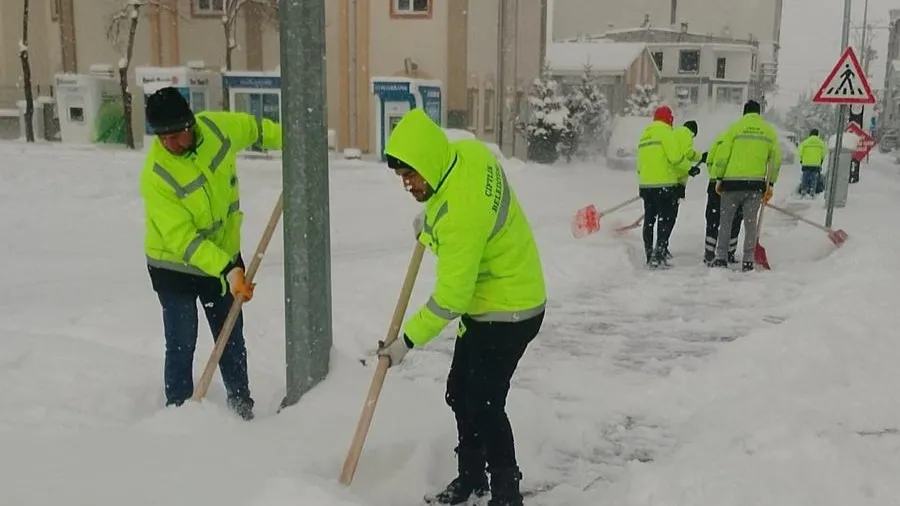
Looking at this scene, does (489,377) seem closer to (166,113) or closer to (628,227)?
(166,113)

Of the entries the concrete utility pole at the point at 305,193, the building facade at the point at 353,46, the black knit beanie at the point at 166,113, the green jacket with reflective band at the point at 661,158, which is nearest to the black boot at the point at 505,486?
the concrete utility pole at the point at 305,193

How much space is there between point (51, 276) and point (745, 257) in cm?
668

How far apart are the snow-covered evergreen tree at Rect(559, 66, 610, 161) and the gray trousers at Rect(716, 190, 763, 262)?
17.2 meters

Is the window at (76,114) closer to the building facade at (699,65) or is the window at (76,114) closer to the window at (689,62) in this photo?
the building facade at (699,65)

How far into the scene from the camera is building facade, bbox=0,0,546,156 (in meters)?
23.9

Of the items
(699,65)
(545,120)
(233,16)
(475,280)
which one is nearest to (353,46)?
(233,16)

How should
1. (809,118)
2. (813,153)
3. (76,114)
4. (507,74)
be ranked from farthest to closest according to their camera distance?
(809,118) < (507,74) < (76,114) < (813,153)

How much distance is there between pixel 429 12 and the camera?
936 inches

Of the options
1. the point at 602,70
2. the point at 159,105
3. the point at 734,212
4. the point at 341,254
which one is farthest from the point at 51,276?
the point at 602,70

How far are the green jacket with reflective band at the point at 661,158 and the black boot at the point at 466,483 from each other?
548cm

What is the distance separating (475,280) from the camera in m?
3.09

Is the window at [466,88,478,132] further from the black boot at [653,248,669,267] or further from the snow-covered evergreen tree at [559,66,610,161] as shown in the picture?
the black boot at [653,248,669,267]

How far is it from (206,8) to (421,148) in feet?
85.6

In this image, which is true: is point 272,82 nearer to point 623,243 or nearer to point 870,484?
point 623,243
